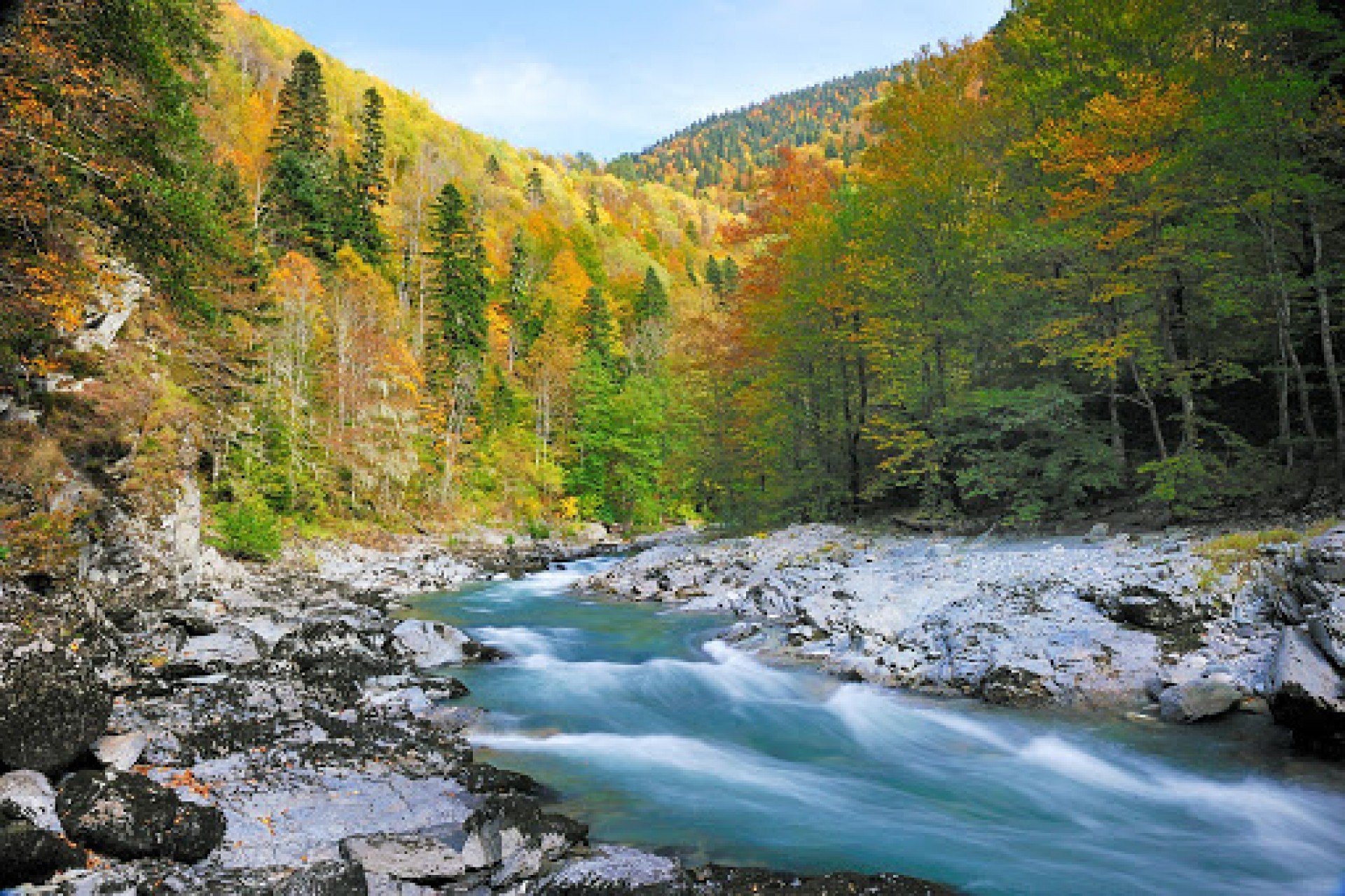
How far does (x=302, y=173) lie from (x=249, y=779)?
104ft

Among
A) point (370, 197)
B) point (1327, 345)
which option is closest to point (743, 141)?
point (370, 197)

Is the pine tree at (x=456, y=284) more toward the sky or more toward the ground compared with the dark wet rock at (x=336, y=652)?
more toward the sky

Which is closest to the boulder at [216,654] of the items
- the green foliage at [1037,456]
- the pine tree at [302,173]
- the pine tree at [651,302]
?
the green foliage at [1037,456]

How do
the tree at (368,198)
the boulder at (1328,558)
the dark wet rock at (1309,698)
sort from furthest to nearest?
the tree at (368,198)
the boulder at (1328,558)
the dark wet rock at (1309,698)

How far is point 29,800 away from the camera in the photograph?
403 cm

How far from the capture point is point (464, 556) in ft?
82.0

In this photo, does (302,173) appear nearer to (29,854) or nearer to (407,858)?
(29,854)

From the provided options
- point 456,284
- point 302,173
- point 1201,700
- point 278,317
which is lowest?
point 1201,700

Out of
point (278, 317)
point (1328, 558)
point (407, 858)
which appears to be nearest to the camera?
point (407, 858)

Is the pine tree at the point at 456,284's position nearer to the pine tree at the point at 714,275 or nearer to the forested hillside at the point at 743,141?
the pine tree at the point at 714,275

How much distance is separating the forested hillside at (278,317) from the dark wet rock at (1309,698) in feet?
39.7

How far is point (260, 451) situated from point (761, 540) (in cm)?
1582

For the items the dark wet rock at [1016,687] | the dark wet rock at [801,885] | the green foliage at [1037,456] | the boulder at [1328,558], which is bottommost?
the dark wet rock at [801,885]

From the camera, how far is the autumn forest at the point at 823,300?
815 cm
